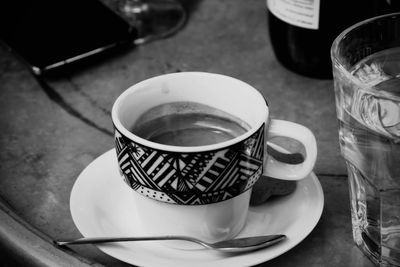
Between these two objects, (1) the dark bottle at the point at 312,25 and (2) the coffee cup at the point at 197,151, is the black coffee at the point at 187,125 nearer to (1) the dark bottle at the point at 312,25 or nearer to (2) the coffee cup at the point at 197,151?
(2) the coffee cup at the point at 197,151

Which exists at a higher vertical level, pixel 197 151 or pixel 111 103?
pixel 197 151

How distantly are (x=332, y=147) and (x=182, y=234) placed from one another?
205 mm

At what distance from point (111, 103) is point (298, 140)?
0.90 feet

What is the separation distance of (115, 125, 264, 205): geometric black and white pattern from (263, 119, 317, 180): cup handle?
0.03 metres

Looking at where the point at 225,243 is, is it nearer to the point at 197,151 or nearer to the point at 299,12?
the point at 197,151

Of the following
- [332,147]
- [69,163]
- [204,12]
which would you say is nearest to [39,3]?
[204,12]

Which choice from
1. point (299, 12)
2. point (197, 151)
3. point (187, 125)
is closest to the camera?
point (197, 151)

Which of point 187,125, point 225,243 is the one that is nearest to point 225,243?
point 225,243

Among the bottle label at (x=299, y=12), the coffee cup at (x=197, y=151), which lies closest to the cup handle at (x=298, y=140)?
the coffee cup at (x=197, y=151)

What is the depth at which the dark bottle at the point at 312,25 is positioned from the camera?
0.69 meters

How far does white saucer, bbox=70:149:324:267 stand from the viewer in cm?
48

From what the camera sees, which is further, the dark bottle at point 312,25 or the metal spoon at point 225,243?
the dark bottle at point 312,25

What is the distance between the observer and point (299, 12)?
0.70 m

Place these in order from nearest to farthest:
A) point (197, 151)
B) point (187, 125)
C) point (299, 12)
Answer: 1. point (197, 151)
2. point (187, 125)
3. point (299, 12)
